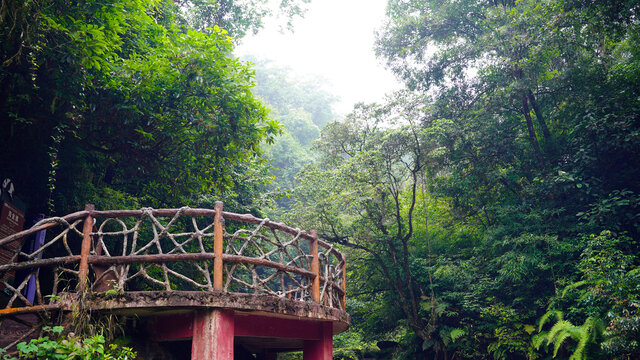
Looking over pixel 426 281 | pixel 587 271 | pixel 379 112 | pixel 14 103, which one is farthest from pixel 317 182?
pixel 14 103

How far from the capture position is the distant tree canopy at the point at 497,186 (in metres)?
11.5

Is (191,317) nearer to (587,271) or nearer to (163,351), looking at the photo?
(163,351)

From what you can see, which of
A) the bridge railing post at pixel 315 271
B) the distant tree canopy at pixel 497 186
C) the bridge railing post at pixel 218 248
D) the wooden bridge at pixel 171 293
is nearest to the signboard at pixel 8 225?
the wooden bridge at pixel 171 293

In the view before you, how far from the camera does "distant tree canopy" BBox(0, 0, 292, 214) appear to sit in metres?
6.99

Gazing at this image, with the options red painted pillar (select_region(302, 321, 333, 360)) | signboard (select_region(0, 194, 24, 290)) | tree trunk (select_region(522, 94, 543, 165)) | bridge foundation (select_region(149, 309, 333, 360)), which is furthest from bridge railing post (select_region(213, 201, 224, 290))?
tree trunk (select_region(522, 94, 543, 165))

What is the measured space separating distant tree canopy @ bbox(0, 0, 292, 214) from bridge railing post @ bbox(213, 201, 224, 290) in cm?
365

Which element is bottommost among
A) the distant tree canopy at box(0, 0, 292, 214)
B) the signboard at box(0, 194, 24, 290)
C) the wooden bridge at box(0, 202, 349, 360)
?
the wooden bridge at box(0, 202, 349, 360)

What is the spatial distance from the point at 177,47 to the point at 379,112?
8816 mm

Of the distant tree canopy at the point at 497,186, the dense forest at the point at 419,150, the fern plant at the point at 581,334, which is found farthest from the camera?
the distant tree canopy at the point at 497,186

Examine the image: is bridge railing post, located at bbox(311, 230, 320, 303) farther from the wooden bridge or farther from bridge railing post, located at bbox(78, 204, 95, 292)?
bridge railing post, located at bbox(78, 204, 95, 292)

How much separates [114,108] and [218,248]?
15.5 ft

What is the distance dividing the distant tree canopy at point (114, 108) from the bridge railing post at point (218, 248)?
144 inches

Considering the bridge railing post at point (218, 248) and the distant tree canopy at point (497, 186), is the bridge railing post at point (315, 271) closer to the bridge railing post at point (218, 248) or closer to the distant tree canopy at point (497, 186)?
the bridge railing post at point (218, 248)

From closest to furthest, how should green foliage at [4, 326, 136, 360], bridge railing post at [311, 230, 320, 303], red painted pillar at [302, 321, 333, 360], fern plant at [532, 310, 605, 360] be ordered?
green foliage at [4, 326, 136, 360], bridge railing post at [311, 230, 320, 303], red painted pillar at [302, 321, 333, 360], fern plant at [532, 310, 605, 360]
